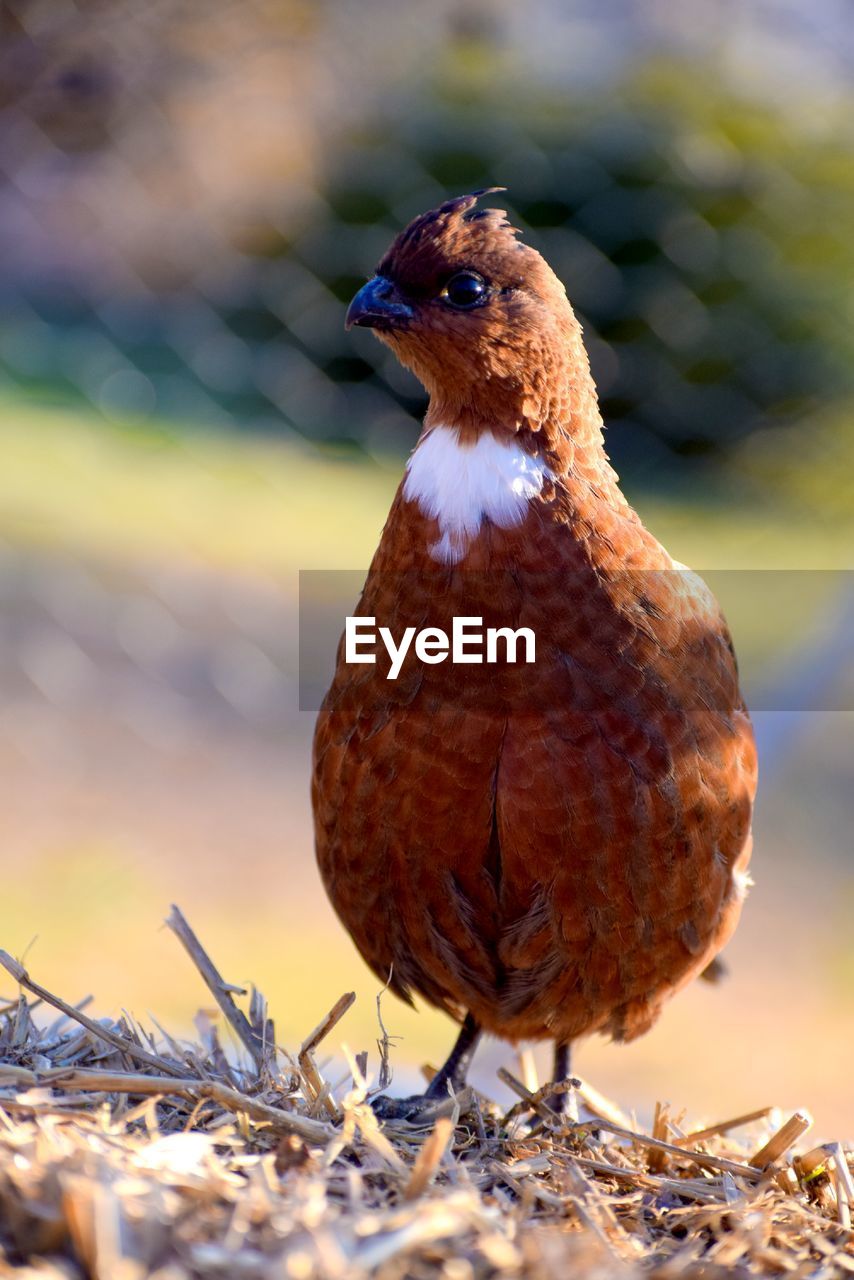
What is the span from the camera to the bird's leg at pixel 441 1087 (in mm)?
2363

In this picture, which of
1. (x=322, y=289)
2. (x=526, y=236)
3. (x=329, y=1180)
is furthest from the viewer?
(x=322, y=289)

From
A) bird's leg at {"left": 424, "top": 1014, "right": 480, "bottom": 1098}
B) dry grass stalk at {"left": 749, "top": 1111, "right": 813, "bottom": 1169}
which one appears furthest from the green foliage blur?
dry grass stalk at {"left": 749, "top": 1111, "right": 813, "bottom": 1169}

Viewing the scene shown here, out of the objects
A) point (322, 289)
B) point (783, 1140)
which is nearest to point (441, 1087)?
point (783, 1140)

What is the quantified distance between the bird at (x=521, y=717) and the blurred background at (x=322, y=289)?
3.08m

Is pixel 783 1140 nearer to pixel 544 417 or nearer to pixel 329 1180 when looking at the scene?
pixel 329 1180

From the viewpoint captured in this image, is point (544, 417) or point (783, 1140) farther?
point (544, 417)

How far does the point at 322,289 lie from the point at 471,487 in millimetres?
5348

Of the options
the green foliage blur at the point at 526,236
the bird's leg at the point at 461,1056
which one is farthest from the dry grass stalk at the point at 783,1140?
the green foliage blur at the point at 526,236

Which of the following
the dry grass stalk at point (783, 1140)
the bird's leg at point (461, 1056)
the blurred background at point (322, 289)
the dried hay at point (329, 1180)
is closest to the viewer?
the dried hay at point (329, 1180)

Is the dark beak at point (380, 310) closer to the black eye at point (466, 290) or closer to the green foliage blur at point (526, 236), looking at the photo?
the black eye at point (466, 290)

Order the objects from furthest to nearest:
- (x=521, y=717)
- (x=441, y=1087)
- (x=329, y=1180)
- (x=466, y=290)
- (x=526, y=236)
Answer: (x=526, y=236)
(x=441, y=1087)
(x=466, y=290)
(x=521, y=717)
(x=329, y=1180)

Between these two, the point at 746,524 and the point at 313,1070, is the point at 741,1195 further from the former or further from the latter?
the point at 746,524

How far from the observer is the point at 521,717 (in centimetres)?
223

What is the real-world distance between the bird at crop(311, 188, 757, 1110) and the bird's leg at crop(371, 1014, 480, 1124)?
90 mm
